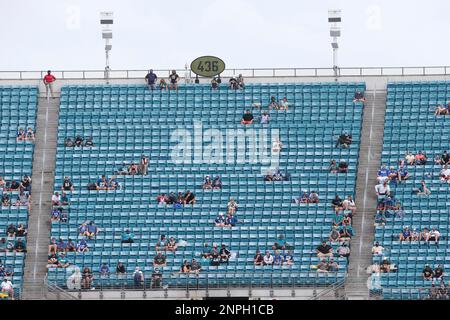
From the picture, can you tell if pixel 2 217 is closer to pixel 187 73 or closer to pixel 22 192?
pixel 22 192

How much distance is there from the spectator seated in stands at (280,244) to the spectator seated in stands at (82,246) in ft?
22.6

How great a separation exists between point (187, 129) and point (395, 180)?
8855mm

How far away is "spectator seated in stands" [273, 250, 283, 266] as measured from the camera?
165 ft

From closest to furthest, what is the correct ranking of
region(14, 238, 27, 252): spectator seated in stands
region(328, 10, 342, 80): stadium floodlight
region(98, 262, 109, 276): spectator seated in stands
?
region(98, 262, 109, 276): spectator seated in stands
region(14, 238, 27, 252): spectator seated in stands
region(328, 10, 342, 80): stadium floodlight

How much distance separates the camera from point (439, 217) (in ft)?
170

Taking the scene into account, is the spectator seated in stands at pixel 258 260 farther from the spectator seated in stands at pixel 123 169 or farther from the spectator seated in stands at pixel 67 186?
the spectator seated in stands at pixel 67 186

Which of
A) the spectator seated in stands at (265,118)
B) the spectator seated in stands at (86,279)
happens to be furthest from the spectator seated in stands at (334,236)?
the spectator seated in stands at (86,279)

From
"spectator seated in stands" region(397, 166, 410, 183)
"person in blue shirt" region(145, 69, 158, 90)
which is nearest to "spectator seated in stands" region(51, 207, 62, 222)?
"person in blue shirt" region(145, 69, 158, 90)

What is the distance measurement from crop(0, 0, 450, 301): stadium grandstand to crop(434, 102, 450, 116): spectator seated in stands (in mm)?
47

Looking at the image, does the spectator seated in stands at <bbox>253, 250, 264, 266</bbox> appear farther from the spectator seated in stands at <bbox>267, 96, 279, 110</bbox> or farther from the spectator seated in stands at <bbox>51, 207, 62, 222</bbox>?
the spectator seated in stands at <bbox>267, 96, 279, 110</bbox>

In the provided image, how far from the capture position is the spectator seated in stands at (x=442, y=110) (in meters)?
56.0

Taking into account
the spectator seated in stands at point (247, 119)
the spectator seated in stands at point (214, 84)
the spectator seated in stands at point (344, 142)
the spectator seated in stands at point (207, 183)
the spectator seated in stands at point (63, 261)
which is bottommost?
the spectator seated in stands at point (63, 261)

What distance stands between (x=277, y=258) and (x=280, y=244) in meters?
0.79
